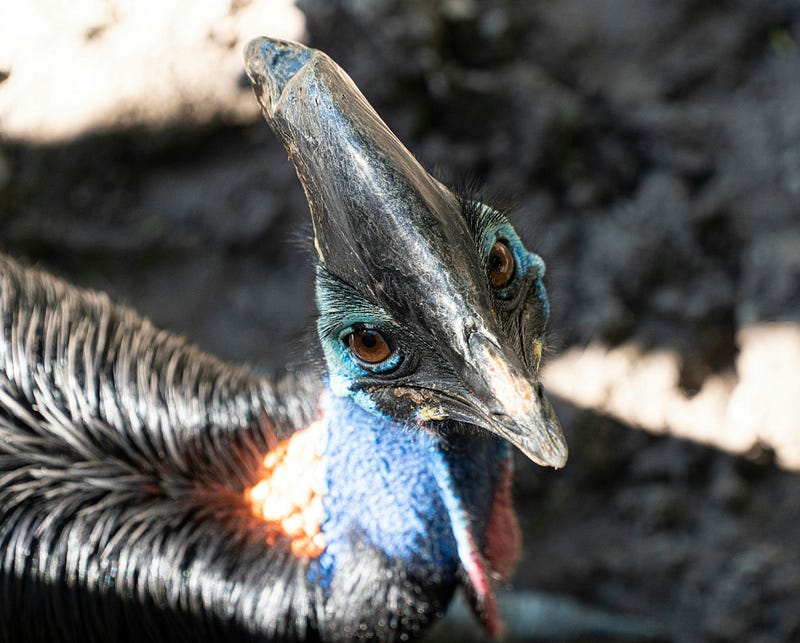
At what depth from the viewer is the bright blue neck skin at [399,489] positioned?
66.7 inches

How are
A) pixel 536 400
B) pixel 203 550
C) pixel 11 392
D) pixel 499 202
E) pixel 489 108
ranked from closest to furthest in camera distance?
pixel 536 400 → pixel 499 202 → pixel 203 550 → pixel 11 392 → pixel 489 108

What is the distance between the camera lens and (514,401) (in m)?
1.29

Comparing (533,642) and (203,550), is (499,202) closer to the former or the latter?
(203,550)

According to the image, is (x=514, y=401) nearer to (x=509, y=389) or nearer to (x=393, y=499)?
(x=509, y=389)

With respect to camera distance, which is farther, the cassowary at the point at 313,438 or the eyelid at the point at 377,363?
the eyelid at the point at 377,363

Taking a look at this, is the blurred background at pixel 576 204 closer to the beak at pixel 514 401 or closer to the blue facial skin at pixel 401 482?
the blue facial skin at pixel 401 482

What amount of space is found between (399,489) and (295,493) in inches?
9.9

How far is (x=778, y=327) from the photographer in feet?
9.30

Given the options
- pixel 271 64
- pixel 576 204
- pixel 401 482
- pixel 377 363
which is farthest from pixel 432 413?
pixel 576 204

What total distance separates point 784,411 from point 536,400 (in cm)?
181

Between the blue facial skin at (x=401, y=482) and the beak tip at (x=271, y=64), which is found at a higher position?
the beak tip at (x=271, y=64)

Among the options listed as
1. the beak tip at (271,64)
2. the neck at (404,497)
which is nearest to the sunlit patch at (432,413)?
the neck at (404,497)

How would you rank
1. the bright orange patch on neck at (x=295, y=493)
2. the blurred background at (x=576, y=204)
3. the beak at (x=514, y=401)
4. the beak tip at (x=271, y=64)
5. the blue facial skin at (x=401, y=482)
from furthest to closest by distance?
the blurred background at (x=576, y=204)
the bright orange patch on neck at (x=295, y=493)
the blue facial skin at (x=401, y=482)
the beak tip at (x=271, y=64)
the beak at (x=514, y=401)

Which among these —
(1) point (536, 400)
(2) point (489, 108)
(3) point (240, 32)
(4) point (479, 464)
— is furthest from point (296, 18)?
(1) point (536, 400)
